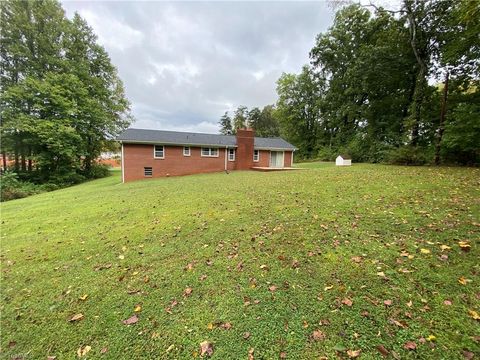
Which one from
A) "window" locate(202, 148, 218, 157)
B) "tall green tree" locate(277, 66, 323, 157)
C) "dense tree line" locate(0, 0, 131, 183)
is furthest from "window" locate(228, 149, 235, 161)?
"tall green tree" locate(277, 66, 323, 157)

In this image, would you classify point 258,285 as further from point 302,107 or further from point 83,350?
point 302,107

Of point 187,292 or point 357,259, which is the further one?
point 357,259

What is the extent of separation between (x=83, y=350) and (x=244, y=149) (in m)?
19.7

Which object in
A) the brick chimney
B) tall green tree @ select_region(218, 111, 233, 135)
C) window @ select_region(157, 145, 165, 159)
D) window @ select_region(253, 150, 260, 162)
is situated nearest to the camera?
window @ select_region(157, 145, 165, 159)

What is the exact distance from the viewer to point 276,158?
77.0 ft

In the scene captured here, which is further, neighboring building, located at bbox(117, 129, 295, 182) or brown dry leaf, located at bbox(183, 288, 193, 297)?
neighboring building, located at bbox(117, 129, 295, 182)

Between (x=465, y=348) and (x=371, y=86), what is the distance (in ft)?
88.0

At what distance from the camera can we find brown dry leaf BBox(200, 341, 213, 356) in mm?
2175

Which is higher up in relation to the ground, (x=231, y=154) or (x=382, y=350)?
(x=231, y=154)

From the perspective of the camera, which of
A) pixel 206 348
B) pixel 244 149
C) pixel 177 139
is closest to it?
pixel 206 348

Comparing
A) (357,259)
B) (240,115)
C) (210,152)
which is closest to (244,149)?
(210,152)

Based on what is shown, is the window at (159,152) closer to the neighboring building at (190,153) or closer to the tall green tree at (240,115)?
the neighboring building at (190,153)

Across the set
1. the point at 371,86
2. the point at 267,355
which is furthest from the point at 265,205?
the point at 371,86

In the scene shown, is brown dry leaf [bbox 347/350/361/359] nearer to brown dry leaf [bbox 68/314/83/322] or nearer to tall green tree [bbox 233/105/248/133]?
brown dry leaf [bbox 68/314/83/322]
